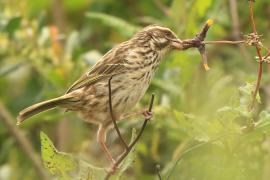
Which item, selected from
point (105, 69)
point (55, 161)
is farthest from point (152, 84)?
point (55, 161)

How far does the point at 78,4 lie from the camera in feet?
28.5

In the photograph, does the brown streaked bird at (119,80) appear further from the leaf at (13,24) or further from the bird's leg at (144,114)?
the leaf at (13,24)

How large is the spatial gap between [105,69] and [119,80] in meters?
0.14

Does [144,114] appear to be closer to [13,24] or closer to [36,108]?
[36,108]

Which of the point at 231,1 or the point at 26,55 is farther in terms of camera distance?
the point at 231,1

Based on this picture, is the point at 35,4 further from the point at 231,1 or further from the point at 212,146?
the point at 212,146

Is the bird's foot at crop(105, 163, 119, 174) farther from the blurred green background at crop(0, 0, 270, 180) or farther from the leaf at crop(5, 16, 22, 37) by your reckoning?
the leaf at crop(5, 16, 22, 37)

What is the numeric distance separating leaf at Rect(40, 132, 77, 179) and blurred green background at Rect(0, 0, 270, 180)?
642 millimetres

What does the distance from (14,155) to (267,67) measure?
2029 mm

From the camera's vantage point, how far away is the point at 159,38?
5699 mm

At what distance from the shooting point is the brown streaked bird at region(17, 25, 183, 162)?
5.39m

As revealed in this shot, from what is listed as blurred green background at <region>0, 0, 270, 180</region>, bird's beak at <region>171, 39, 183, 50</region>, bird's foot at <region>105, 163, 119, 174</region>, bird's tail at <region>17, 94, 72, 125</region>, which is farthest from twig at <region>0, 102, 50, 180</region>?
bird's foot at <region>105, 163, 119, 174</region>

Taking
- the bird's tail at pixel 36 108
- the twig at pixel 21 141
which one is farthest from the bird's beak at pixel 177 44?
the twig at pixel 21 141

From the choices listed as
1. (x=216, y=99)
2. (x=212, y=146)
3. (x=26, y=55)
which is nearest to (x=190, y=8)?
(x=216, y=99)
